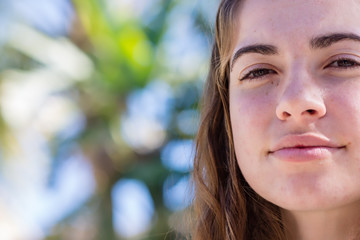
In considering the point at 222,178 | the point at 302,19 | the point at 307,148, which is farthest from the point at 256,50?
the point at 222,178

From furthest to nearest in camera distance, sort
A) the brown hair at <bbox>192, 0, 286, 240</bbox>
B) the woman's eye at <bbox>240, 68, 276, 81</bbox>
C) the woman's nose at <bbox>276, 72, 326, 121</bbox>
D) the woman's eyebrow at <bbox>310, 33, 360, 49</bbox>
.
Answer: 1. the brown hair at <bbox>192, 0, 286, 240</bbox>
2. the woman's eye at <bbox>240, 68, 276, 81</bbox>
3. the woman's eyebrow at <bbox>310, 33, 360, 49</bbox>
4. the woman's nose at <bbox>276, 72, 326, 121</bbox>

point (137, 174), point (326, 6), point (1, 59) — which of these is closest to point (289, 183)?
point (326, 6)

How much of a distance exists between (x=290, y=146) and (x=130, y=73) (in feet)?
36.2

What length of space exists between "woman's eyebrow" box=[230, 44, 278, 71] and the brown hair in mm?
102

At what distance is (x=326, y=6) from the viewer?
1855mm

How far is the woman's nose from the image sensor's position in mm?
1713

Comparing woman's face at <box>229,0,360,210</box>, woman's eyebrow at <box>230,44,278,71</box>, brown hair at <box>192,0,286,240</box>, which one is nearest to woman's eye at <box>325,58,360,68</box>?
woman's face at <box>229,0,360,210</box>

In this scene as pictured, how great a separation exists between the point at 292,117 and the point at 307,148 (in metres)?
0.10

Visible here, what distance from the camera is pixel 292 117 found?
5.73 feet

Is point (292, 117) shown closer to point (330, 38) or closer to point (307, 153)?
point (307, 153)

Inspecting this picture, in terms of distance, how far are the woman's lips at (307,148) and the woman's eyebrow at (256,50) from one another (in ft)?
0.97

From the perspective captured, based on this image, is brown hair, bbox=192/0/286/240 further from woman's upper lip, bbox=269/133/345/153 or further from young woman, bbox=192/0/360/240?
woman's upper lip, bbox=269/133/345/153

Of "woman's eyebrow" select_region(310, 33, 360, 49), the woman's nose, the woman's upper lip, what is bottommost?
the woman's upper lip

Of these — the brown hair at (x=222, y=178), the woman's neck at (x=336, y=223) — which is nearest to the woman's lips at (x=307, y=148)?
the woman's neck at (x=336, y=223)
